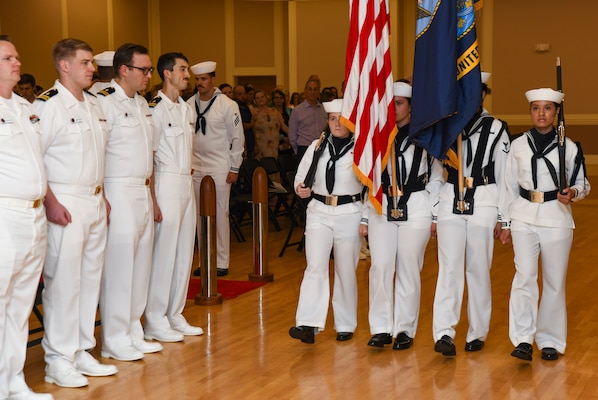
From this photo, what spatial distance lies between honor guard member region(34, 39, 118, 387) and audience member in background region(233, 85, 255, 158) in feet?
24.8

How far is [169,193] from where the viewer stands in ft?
20.8

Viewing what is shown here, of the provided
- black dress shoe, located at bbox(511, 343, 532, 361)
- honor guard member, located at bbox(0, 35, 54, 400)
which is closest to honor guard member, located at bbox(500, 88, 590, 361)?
black dress shoe, located at bbox(511, 343, 532, 361)

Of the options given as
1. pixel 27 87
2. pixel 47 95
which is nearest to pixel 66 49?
pixel 47 95

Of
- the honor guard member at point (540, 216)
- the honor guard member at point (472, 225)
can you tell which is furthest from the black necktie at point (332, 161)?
the honor guard member at point (540, 216)

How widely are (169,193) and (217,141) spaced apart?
7.66 ft

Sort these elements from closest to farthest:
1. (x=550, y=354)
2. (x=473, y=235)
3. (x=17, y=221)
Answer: (x=17, y=221), (x=550, y=354), (x=473, y=235)

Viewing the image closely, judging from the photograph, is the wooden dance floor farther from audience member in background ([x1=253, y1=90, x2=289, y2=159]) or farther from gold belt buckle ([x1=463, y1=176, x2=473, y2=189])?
audience member in background ([x1=253, y1=90, x2=289, y2=159])

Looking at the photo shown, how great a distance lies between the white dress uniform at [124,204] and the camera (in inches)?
227

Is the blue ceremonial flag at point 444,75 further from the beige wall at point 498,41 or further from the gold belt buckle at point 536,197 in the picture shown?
the beige wall at point 498,41

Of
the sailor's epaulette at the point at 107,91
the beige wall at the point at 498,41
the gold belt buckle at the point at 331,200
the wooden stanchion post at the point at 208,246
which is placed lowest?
the wooden stanchion post at the point at 208,246

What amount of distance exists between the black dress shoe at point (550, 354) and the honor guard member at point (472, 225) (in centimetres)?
42

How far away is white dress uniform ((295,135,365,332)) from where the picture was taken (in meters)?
6.18

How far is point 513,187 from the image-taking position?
5754mm

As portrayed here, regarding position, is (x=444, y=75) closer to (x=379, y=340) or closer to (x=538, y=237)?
(x=538, y=237)
